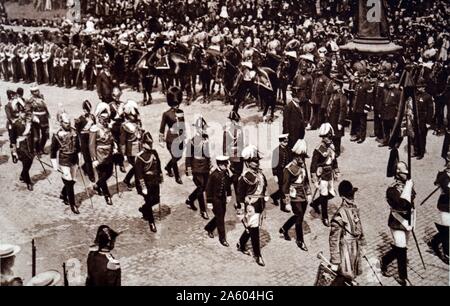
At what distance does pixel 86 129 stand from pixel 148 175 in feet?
8.57

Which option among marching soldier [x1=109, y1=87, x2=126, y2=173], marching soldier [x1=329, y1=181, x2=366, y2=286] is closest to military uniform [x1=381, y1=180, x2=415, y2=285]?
marching soldier [x1=329, y1=181, x2=366, y2=286]

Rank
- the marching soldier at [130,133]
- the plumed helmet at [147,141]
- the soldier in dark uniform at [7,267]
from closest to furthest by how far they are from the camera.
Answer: the soldier in dark uniform at [7,267], the plumed helmet at [147,141], the marching soldier at [130,133]

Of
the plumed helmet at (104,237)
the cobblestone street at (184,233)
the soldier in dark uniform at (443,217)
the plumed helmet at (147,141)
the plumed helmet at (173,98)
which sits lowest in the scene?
the cobblestone street at (184,233)

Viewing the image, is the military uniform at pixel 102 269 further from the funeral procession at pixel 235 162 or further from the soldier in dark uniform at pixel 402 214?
the soldier in dark uniform at pixel 402 214

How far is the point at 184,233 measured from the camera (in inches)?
409

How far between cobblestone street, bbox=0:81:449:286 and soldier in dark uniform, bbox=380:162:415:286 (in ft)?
1.31

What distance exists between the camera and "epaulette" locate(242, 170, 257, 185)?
30.0ft

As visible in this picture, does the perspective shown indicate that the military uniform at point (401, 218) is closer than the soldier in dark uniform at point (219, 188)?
Yes

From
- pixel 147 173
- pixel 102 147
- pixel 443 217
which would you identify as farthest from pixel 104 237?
pixel 443 217

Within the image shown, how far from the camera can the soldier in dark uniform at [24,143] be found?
12.0m

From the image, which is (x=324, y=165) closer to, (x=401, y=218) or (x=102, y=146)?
(x=401, y=218)

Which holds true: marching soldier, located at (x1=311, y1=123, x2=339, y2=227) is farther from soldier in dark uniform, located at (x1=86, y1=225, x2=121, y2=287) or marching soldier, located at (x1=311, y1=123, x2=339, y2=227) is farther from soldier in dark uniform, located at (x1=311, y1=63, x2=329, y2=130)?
soldier in dark uniform, located at (x1=311, y1=63, x2=329, y2=130)

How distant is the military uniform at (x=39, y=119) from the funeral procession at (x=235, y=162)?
41 millimetres

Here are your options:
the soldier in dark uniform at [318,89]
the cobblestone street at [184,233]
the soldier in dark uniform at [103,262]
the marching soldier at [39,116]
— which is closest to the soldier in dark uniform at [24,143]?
the cobblestone street at [184,233]
